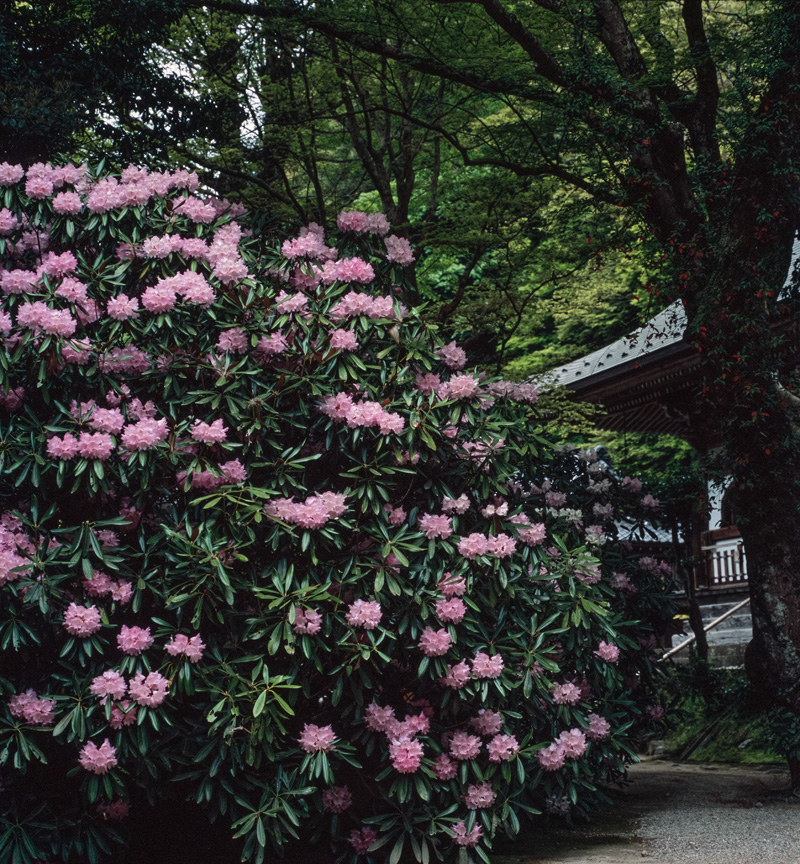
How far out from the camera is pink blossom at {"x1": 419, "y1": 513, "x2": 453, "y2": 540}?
3.94m

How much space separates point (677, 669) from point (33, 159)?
644 centimetres

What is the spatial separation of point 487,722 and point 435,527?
3.03 feet

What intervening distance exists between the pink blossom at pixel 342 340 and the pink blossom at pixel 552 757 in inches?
85.3

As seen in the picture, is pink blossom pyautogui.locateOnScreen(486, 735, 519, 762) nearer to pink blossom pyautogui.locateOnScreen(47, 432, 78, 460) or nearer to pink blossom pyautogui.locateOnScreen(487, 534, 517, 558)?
pink blossom pyautogui.locateOnScreen(487, 534, 517, 558)

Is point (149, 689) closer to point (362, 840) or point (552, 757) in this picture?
point (362, 840)

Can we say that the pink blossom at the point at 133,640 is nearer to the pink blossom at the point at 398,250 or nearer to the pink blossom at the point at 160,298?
the pink blossom at the point at 160,298

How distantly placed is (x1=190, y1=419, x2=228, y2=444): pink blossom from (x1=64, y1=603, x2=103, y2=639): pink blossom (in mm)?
800

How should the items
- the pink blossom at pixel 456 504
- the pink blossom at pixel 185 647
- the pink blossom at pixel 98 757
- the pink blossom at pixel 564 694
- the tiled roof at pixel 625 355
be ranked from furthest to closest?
the tiled roof at pixel 625 355, the pink blossom at pixel 564 694, the pink blossom at pixel 456 504, the pink blossom at pixel 185 647, the pink blossom at pixel 98 757

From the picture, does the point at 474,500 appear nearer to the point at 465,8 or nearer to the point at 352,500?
the point at 352,500

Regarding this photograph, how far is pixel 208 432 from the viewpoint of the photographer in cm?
368

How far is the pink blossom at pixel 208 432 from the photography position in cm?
368

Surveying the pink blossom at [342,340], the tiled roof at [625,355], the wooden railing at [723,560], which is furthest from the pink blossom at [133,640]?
the wooden railing at [723,560]

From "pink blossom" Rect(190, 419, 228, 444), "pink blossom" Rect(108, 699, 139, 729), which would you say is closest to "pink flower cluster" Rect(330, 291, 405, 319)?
"pink blossom" Rect(190, 419, 228, 444)

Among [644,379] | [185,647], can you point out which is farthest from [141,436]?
[644,379]
